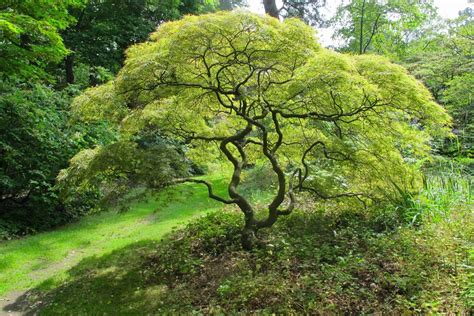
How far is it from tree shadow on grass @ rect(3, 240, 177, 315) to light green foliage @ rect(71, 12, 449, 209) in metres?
2.01

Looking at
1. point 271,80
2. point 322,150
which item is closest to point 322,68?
point 271,80

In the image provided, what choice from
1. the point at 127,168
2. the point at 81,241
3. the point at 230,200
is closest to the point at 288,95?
the point at 230,200

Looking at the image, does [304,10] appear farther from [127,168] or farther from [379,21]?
[127,168]

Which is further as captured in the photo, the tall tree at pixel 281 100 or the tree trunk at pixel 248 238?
the tree trunk at pixel 248 238

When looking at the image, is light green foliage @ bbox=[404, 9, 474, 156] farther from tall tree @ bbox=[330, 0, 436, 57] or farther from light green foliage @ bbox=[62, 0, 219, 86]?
light green foliage @ bbox=[62, 0, 219, 86]

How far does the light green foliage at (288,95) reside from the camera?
14.1 feet

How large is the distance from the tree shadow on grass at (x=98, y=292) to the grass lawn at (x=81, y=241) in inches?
9.8

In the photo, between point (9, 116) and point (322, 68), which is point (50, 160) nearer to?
point (9, 116)

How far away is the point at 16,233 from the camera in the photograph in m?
7.60

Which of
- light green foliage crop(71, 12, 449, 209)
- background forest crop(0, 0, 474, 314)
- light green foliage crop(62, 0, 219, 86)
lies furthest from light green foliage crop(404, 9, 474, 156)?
light green foliage crop(62, 0, 219, 86)

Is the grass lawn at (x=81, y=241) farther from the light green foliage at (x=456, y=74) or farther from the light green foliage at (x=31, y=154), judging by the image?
the light green foliage at (x=456, y=74)

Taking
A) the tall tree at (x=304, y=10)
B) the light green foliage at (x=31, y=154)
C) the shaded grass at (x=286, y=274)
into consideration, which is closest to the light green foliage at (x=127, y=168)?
the shaded grass at (x=286, y=274)

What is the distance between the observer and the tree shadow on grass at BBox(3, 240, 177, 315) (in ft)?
14.3

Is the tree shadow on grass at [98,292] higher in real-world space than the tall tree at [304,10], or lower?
lower
